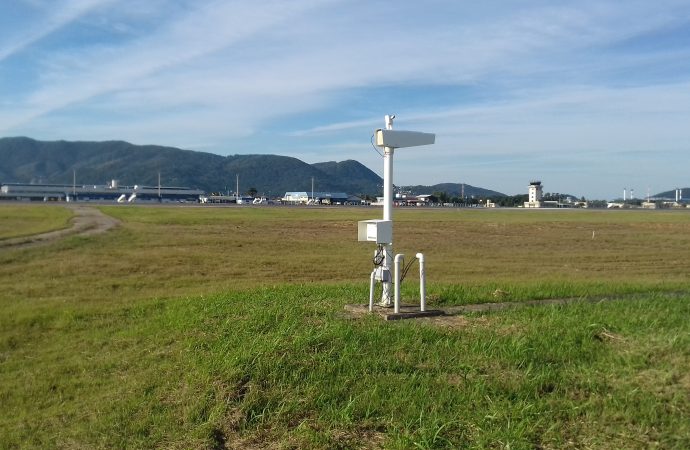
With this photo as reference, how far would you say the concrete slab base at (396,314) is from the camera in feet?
25.9

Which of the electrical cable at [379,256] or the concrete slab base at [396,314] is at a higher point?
the electrical cable at [379,256]

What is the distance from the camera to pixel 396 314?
7.89m

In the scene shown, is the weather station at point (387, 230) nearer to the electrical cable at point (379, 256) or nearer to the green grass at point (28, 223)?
the electrical cable at point (379, 256)

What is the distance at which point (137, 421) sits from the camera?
559cm

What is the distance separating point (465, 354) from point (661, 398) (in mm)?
1772

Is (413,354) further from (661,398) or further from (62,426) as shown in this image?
(62,426)

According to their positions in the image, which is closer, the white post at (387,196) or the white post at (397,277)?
the white post at (397,277)

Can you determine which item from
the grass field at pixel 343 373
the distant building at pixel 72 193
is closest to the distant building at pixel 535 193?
the distant building at pixel 72 193

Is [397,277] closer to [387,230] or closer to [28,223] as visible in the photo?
[387,230]

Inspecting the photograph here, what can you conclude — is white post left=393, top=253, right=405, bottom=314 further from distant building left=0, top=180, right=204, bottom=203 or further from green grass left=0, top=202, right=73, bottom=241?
distant building left=0, top=180, right=204, bottom=203

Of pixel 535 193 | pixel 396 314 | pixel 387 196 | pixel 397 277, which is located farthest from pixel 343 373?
pixel 535 193

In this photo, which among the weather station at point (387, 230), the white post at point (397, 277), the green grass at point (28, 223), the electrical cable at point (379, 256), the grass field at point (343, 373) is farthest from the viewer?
the green grass at point (28, 223)

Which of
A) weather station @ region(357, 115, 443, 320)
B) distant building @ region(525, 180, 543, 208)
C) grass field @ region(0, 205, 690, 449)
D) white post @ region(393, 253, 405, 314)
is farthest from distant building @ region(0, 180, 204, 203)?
white post @ region(393, 253, 405, 314)

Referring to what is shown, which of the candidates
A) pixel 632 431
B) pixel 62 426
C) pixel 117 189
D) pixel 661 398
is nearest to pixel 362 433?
pixel 632 431
